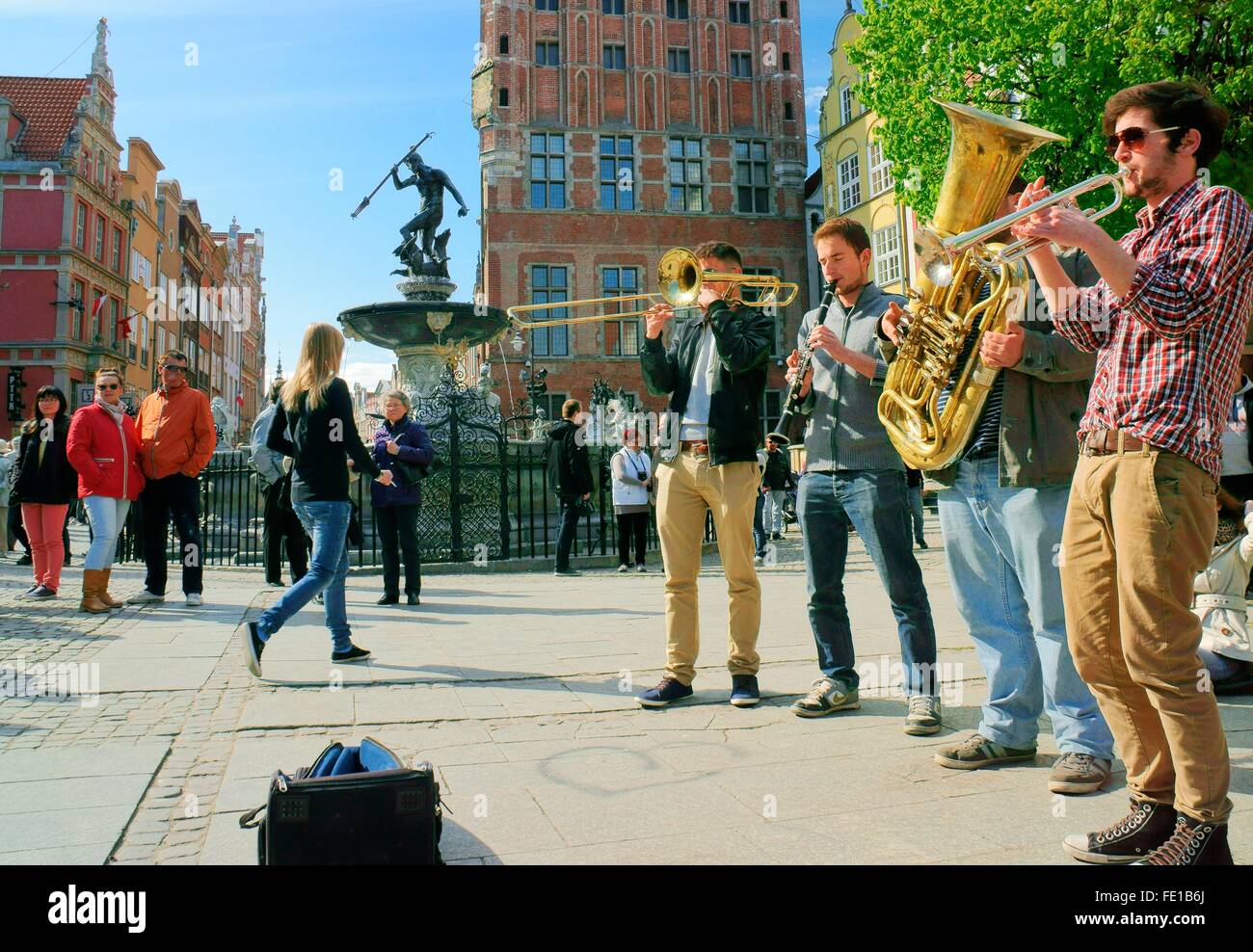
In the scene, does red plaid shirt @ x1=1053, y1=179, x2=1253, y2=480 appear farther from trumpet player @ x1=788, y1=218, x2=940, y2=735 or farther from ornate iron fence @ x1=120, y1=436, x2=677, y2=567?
ornate iron fence @ x1=120, y1=436, x2=677, y2=567

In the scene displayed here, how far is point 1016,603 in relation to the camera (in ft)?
11.6

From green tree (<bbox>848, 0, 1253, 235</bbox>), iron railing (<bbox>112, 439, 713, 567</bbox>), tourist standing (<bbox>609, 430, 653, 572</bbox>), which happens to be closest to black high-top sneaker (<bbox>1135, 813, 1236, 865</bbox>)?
tourist standing (<bbox>609, 430, 653, 572</bbox>)

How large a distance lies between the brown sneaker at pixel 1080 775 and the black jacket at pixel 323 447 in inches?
161

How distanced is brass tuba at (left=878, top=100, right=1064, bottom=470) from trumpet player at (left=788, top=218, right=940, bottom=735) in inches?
19.4

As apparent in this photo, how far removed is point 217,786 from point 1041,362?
127 inches

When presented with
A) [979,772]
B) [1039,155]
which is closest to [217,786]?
[979,772]

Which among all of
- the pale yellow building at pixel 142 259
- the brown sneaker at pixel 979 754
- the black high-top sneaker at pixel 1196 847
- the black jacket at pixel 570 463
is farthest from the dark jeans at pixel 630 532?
the pale yellow building at pixel 142 259

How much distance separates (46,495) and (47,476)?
18 centimetres

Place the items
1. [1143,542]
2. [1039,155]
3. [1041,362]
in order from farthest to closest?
[1039,155]
[1041,362]
[1143,542]

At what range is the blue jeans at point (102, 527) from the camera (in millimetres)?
7445

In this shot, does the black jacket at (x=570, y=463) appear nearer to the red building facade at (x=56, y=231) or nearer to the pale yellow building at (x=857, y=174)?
the pale yellow building at (x=857, y=174)

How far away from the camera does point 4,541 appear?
1279 cm

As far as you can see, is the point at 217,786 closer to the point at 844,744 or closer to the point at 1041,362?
the point at 844,744

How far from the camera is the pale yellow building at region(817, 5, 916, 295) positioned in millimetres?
31375
